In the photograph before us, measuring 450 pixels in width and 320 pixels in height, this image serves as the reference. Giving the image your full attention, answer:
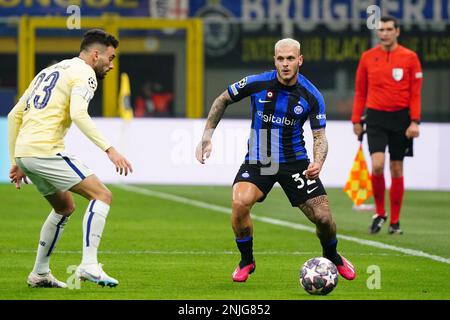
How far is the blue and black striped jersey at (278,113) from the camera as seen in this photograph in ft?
35.2

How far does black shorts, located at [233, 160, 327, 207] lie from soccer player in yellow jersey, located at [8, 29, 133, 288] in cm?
127

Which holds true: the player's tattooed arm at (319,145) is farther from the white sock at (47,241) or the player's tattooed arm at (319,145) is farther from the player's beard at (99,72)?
the white sock at (47,241)

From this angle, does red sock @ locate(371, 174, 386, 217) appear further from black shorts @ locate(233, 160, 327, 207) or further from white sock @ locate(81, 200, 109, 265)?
white sock @ locate(81, 200, 109, 265)

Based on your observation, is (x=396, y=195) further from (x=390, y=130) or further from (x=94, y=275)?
(x=94, y=275)

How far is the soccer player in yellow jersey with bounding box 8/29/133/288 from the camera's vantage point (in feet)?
31.4

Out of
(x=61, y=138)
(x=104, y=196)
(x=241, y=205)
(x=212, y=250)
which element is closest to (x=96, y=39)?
(x=61, y=138)

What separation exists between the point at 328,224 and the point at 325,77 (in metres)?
13.2

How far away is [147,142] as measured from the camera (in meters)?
23.0

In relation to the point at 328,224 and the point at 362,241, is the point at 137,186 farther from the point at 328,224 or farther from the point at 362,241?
the point at 328,224

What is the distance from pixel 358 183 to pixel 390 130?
315 centimetres

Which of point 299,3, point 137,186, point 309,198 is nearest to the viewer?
point 309,198
